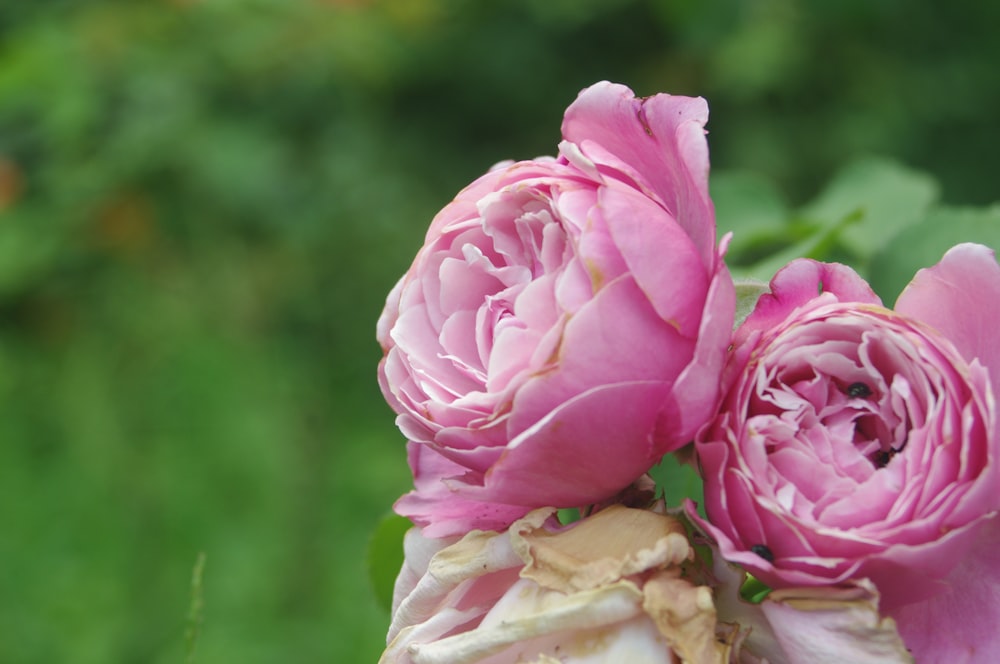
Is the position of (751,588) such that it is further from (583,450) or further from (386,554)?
(386,554)

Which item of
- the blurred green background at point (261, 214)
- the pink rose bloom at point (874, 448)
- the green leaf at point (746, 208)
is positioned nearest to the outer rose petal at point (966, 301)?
the pink rose bloom at point (874, 448)

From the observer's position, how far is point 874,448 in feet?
1.38

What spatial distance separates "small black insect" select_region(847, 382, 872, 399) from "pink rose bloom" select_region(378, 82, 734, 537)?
55mm

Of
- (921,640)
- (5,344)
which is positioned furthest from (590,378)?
(5,344)

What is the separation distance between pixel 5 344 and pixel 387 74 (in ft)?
3.24

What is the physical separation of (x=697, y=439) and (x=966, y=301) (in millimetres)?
111

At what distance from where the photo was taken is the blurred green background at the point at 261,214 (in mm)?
1803

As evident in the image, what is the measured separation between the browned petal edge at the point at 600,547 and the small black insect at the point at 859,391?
0.08 metres

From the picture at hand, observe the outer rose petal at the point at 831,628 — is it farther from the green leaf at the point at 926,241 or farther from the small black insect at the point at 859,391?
the green leaf at the point at 926,241

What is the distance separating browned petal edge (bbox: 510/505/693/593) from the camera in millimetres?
394

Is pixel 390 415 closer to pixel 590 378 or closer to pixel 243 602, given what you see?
pixel 243 602

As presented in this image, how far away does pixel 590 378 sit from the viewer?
0.40 m

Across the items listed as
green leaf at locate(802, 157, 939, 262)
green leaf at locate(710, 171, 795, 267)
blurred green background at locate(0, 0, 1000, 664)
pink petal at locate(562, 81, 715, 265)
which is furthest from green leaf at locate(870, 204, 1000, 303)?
blurred green background at locate(0, 0, 1000, 664)

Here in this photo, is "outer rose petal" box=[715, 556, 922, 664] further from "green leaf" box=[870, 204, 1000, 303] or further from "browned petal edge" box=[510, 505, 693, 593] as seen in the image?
"green leaf" box=[870, 204, 1000, 303]
